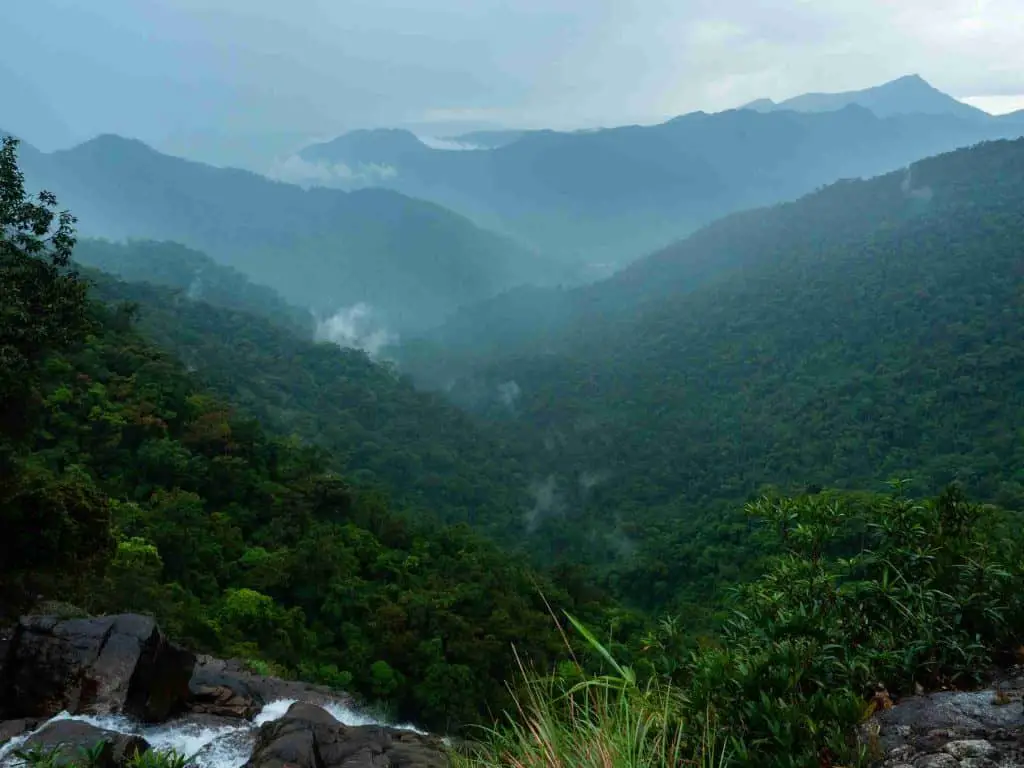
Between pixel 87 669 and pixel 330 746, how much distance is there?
140 inches

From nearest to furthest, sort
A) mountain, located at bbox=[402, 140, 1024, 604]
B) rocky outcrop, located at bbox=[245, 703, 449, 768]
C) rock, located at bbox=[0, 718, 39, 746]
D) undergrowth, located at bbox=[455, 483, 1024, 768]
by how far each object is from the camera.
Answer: undergrowth, located at bbox=[455, 483, 1024, 768]
rock, located at bbox=[0, 718, 39, 746]
rocky outcrop, located at bbox=[245, 703, 449, 768]
mountain, located at bbox=[402, 140, 1024, 604]

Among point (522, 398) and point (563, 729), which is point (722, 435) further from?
point (563, 729)

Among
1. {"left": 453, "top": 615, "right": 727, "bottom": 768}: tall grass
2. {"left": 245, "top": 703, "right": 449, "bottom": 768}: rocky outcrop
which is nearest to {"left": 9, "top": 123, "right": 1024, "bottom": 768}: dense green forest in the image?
{"left": 453, "top": 615, "right": 727, "bottom": 768}: tall grass

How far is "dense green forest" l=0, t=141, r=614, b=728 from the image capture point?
9.85 m

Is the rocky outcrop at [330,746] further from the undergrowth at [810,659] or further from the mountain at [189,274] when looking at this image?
the mountain at [189,274]

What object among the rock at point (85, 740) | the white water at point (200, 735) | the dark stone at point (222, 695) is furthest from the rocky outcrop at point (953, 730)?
the dark stone at point (222, 695)

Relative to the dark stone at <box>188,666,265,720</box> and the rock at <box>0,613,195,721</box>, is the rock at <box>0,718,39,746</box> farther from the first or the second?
the dark stone at <box>188,666,265,720</box>

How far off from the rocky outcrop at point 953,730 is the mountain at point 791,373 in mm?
17256

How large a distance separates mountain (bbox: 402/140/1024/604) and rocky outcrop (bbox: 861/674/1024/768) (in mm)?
17256

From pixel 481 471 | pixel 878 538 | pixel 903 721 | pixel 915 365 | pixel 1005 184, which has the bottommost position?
pixel 481 471

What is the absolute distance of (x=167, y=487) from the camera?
20.1 meters

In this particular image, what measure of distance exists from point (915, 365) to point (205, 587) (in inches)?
2323

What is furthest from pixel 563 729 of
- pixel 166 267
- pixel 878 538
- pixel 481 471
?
pixel 166 267

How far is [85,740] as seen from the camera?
7.40m
